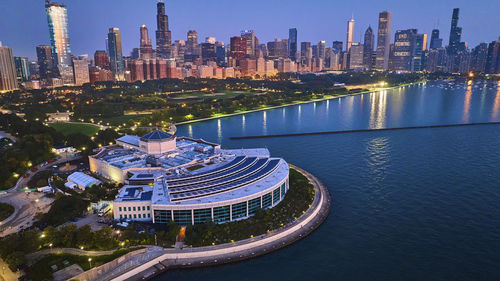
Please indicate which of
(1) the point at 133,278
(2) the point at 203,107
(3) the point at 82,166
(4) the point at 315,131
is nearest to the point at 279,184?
(1) the point at 133,278

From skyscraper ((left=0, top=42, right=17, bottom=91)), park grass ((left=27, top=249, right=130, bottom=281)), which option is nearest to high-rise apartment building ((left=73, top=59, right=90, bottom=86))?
skyscraper ((left=0, top=42, right=17, bottom=91))

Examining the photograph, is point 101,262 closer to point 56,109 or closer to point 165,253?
point 165,253

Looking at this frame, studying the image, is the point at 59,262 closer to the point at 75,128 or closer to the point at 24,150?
the point at 24,150

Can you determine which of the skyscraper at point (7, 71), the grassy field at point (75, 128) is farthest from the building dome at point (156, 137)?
the skyscraper at point (7, 71)

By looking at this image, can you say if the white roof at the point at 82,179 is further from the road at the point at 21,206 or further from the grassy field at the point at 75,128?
the grassy field at the point at 75,128

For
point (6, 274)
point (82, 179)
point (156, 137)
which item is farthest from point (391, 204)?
point (82, 179)

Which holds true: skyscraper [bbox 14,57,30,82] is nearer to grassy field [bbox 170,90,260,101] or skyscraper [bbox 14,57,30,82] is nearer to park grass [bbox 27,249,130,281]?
grassy field [bbox 170,90,260,101]
